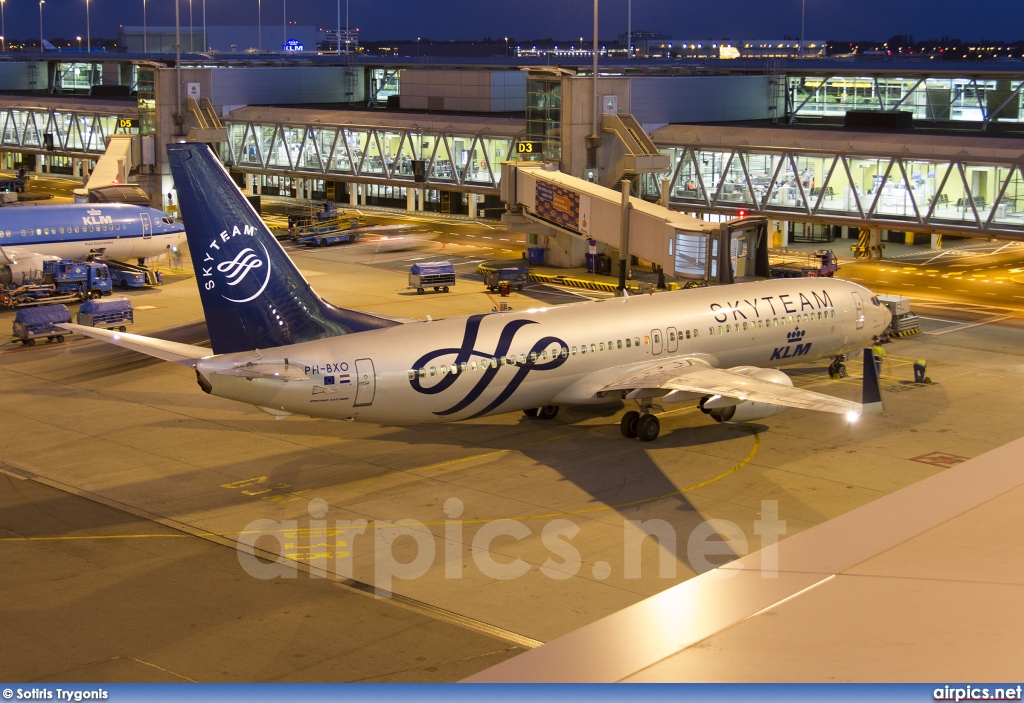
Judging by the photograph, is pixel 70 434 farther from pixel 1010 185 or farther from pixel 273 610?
pixel 1010 185

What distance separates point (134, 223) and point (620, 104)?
32.0 meters

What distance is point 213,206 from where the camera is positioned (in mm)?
36375

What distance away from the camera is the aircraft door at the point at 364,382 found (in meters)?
35.2

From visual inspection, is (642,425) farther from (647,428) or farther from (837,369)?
(837,369)

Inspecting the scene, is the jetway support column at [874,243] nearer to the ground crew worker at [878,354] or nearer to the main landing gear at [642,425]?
the ground crew worker at [878,354]

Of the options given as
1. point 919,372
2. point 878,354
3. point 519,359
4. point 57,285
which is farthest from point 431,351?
point 57,285

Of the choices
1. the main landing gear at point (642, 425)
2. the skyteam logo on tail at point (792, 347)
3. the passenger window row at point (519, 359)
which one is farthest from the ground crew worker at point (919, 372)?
the main landing gear at point (642, 425)

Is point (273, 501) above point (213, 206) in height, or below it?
below

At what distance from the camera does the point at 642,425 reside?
39906mm

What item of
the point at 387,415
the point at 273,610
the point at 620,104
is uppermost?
the point at 620,104

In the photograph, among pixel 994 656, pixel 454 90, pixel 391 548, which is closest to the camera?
pixel 994 656

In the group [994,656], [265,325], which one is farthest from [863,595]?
[265,325]

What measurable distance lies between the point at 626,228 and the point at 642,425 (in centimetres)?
2446

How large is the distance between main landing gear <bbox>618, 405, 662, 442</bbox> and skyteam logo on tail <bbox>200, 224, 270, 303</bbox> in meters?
12.8
